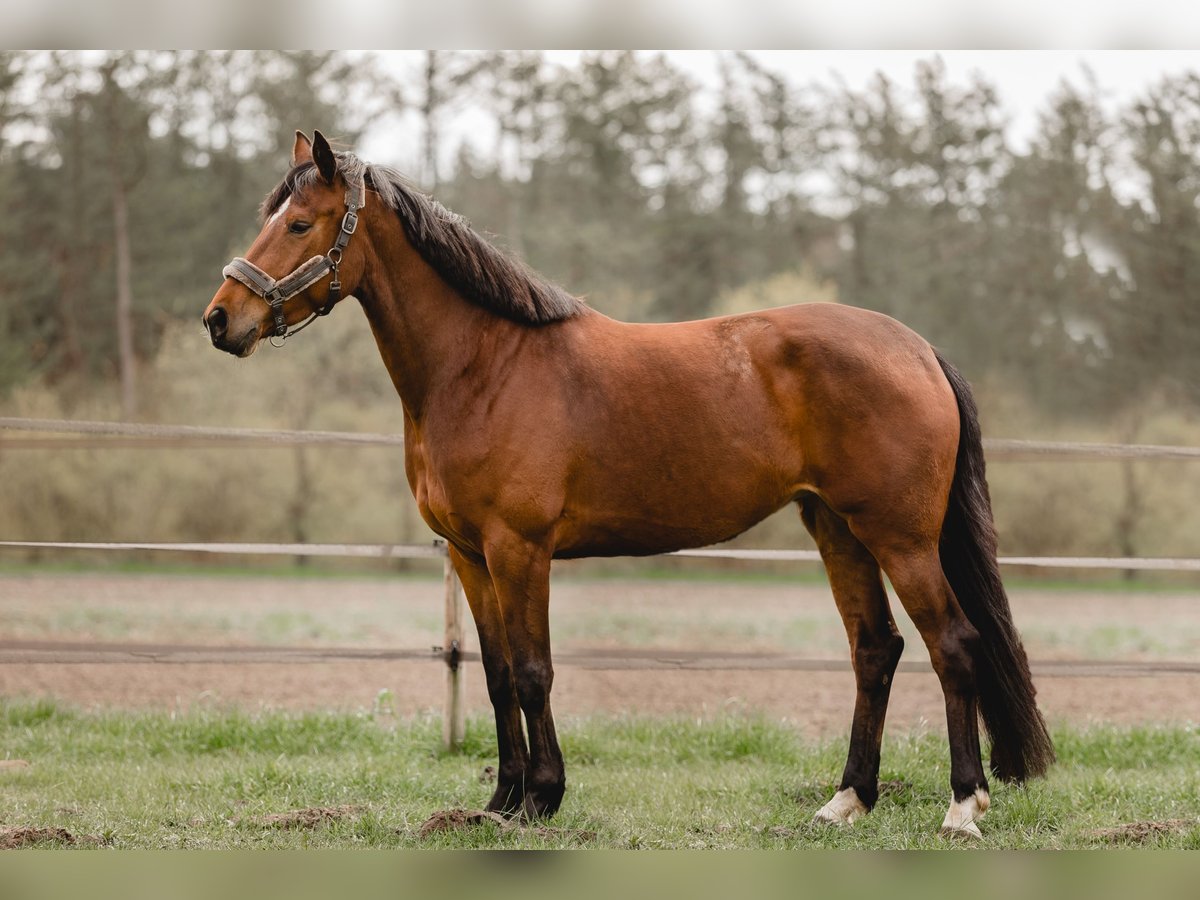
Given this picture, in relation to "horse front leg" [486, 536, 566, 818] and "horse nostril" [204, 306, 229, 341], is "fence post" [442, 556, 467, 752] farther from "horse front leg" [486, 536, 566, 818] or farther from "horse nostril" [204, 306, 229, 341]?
"horse nostril" [204, 306, 229, 341]

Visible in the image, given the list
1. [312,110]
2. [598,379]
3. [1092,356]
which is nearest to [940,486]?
[598,379]

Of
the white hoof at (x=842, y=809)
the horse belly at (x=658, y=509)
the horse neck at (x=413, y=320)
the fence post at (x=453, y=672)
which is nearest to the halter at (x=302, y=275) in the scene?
the horse neck at (x=413, y=320)

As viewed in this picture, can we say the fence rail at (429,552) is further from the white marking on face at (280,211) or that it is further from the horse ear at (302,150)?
the horse ear at (302,150)

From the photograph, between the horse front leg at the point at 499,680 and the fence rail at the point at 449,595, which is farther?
the fence rail at the point at 449,595

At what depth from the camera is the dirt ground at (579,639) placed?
786 cm

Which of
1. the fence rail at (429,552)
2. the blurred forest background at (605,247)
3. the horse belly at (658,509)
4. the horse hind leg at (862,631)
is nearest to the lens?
the horse belly at (658,509)

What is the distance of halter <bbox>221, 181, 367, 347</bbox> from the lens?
387 centimetres

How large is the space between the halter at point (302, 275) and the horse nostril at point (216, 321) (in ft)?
0.45

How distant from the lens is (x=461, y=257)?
13.9ft

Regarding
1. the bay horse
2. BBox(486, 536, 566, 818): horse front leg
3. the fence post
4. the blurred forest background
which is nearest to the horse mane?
the bay horse

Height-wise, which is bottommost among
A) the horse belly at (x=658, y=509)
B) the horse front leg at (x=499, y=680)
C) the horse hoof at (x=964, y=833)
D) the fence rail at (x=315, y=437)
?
the horse hoof at (x=964, y=833)

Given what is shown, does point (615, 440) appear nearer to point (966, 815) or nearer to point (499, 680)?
point (499, 680)

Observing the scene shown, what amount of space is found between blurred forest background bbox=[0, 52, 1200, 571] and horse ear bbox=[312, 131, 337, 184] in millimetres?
13260

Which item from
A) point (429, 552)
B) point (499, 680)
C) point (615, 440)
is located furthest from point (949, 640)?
point (429, 552)
